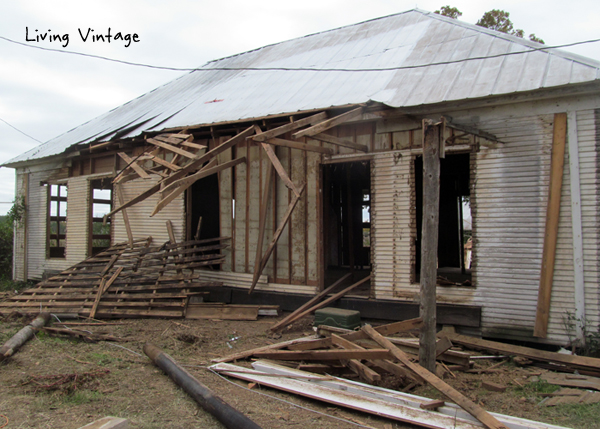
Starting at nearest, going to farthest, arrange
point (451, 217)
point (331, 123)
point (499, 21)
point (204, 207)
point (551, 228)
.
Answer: point (551, 228)
point (331, 123)
point (204, 207)
point (451, 217)
point (499, 21)

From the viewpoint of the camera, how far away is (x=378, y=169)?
8.09 m

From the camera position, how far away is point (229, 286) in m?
9.98

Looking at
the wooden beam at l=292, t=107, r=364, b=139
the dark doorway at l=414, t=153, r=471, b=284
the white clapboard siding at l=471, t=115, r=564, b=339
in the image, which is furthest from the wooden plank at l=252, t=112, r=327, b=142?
the dark doorway at l=414, t=153, r=471, b=284

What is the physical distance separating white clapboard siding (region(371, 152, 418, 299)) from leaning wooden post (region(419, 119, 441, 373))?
2.59 m

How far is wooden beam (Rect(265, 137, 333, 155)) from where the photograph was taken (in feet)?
24.2

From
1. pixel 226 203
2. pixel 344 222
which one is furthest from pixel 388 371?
pixel 344 222

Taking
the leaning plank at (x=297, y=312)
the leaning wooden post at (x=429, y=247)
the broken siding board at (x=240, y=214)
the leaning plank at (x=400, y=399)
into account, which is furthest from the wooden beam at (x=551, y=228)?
the broken siding board at (x=240, y=214)

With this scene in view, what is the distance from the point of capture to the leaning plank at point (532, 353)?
18.0 feet

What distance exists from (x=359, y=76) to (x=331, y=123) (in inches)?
104

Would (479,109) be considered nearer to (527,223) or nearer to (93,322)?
(527,223)

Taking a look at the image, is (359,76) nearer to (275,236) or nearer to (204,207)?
(275,236)

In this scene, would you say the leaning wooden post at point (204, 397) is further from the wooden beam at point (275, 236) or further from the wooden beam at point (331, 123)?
the wooden beam at point (331, 123)

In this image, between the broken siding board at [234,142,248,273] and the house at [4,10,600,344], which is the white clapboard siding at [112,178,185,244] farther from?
the broken siding board at [234,142,248,273]

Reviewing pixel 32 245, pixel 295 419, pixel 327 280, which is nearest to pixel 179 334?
pixel 295 419
